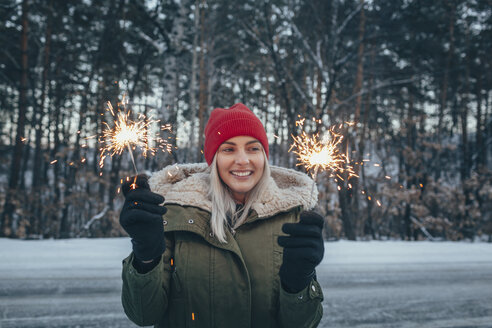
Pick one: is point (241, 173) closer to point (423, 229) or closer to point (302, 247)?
point (302, 247)

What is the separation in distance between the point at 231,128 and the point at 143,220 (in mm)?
791

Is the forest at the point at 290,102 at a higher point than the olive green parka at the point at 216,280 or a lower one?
higher

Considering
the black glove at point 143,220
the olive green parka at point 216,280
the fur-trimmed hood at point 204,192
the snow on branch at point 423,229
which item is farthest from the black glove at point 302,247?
the snow on branch at point 423,229

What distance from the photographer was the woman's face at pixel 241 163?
190cm

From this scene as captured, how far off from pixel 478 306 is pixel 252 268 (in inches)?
181

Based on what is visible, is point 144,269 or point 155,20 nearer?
point 144,269

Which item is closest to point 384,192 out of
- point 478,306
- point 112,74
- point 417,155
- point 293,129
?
point 417,155

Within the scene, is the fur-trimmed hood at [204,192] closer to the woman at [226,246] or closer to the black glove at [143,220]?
the woman at [226,246]

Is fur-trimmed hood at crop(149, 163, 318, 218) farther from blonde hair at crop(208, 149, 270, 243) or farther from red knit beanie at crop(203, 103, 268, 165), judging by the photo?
red knit beanie at crop(203, 103, 268, 165)

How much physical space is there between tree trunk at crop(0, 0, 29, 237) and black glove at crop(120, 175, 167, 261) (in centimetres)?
909

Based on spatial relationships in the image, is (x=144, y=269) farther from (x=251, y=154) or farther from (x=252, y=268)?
(x=251, y=154)

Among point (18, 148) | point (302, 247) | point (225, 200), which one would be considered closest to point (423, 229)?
point (225, 200)

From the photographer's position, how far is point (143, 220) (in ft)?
4.83

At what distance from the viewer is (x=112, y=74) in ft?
41.9
